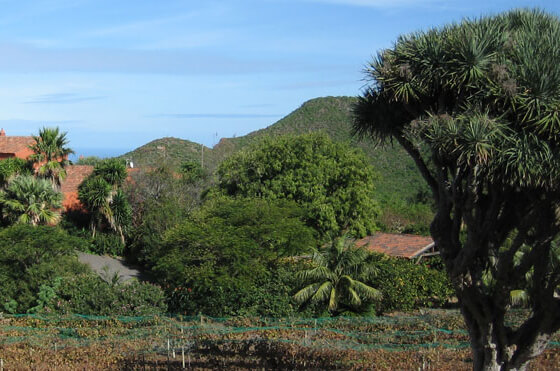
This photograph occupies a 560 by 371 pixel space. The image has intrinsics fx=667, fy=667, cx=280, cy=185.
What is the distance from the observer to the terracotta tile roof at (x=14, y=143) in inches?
1633

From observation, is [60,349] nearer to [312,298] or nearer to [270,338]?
[270,338]

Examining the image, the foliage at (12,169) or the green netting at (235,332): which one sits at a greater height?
the foliage at (12,169)

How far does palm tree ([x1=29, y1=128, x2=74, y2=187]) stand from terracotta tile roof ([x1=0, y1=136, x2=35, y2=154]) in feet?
21.0

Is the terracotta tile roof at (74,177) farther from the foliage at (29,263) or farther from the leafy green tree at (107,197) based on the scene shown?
the foliage at (29,263)

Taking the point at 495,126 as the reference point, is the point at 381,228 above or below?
below

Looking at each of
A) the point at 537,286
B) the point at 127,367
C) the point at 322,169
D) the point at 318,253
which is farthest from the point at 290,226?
the point at 537,286

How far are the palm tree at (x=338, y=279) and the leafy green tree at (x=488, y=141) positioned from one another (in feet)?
41.2

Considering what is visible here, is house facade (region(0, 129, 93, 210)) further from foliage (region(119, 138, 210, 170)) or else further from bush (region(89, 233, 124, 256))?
foliage (region(119, 138, 210, 170))

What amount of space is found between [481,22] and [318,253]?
1498 centimetres

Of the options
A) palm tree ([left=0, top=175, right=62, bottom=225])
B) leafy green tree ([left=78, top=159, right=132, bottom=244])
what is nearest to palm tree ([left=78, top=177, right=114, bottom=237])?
leafy green tree ([left=78, top=159, right=132, bottom=244])

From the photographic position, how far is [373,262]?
964 inches

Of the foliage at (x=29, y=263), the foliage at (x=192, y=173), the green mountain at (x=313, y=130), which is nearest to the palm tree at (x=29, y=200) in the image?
the foliage at (x=29, y=263)

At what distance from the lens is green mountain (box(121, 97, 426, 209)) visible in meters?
62.7

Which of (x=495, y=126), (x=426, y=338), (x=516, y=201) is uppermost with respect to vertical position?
(x=495, y=126)
